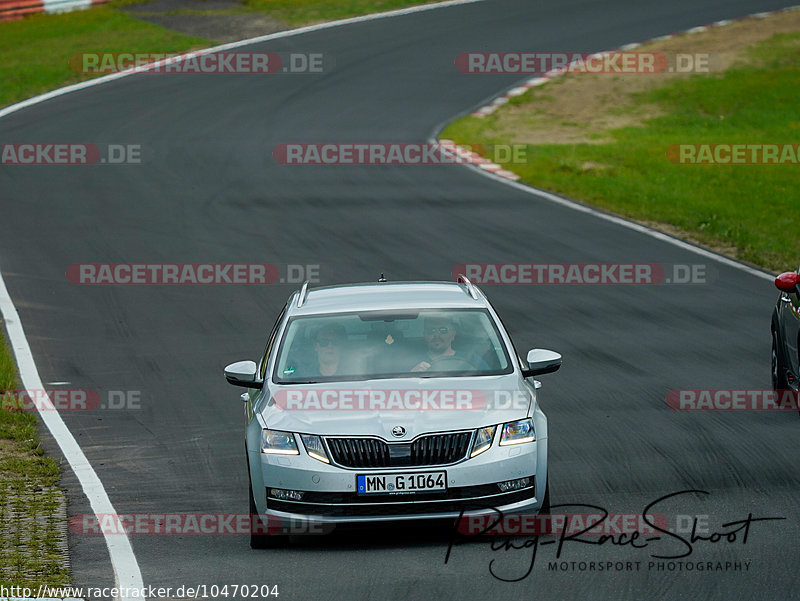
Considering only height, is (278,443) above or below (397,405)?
below

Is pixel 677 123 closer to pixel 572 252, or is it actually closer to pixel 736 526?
pixel 572 252

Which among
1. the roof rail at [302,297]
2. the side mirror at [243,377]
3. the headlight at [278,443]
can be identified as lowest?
the headlight at [278,443]

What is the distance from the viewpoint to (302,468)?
8383 millimetres

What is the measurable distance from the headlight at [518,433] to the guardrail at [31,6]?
37.6 m

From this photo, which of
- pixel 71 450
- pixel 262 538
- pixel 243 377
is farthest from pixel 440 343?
pixel 71 450

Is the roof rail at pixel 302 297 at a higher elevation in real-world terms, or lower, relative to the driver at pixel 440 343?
higher

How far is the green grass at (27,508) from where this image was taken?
26.6 ft

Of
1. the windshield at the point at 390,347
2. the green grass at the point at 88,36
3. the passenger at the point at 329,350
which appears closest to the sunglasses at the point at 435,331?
the windshield at the point at 390,347

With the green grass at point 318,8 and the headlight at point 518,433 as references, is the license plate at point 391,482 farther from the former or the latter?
the green grass at point 318,8

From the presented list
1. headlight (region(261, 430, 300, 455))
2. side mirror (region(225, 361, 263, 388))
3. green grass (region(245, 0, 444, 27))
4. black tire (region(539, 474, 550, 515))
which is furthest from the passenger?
green grass (region(245, 0, 444, 27))

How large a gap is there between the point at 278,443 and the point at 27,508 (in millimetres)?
2277

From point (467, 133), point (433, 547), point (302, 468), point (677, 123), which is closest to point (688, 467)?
point (433, 547)

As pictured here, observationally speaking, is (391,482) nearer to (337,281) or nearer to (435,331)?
(435,331)

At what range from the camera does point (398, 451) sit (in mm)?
8312
